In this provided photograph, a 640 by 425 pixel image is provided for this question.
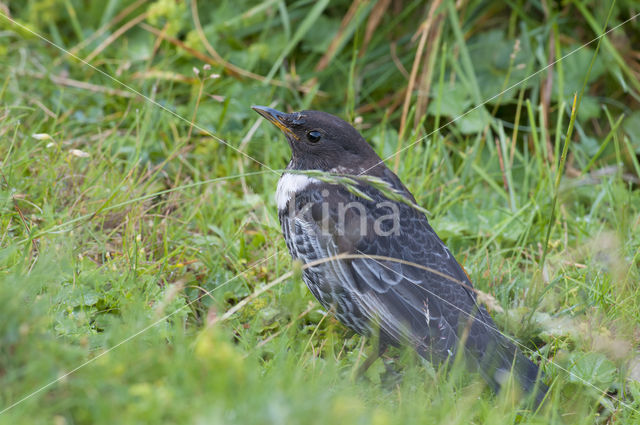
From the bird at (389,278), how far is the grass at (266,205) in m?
0.14

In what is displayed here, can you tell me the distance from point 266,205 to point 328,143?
2.63 ft

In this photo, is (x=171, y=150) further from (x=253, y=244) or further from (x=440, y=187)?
(x=440, y=187)

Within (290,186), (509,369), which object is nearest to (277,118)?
(290,186)

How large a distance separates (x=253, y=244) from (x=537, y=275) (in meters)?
1.48

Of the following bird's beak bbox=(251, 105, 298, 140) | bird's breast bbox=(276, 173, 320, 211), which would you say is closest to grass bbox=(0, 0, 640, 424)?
bird's breast bbox=(276, 173, 320, 211)

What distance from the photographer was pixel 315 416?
171 cm

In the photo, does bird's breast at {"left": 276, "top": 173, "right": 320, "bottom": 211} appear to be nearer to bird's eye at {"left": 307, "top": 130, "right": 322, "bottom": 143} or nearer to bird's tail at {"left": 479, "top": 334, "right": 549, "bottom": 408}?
bird's eye at {"left": 307, "top": 130, "right": 322, "bottom": 143}

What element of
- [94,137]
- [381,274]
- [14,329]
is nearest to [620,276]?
[381,274]

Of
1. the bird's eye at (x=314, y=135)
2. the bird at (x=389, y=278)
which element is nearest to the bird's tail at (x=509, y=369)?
the bird at (x=389, y=278)

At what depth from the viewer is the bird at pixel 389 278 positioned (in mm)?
2969

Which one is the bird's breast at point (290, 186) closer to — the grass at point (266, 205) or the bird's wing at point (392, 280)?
the bird's wing at point (392, 280)

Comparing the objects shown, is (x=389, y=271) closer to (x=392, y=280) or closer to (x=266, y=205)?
(x=392, y=280)

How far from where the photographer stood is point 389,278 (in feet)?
10.0

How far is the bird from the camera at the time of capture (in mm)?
2969
